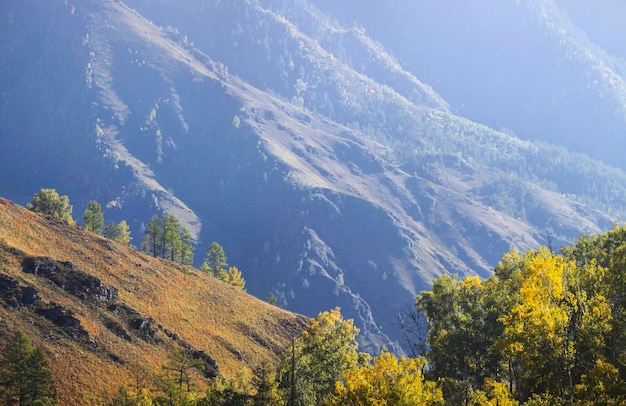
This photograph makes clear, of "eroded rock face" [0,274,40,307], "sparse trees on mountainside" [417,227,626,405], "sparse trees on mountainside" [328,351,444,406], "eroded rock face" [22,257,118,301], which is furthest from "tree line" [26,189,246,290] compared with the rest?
"sparse trees on mountainside" [417,227,626,405]

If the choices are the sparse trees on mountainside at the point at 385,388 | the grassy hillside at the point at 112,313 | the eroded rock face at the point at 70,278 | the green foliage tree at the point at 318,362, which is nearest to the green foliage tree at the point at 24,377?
the grassy hillside at the point at 112,313

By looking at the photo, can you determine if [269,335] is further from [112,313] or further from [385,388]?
[385,388]

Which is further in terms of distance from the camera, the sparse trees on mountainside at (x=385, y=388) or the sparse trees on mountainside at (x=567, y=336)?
the sparse trees on mountainside at (x=385, y=388)

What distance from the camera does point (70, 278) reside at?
88.2 m

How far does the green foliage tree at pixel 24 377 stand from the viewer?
55875 millimetres

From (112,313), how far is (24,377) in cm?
3174

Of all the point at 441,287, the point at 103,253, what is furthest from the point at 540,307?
the point at 103,253

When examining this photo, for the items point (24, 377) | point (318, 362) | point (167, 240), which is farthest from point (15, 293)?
point (167, 240)

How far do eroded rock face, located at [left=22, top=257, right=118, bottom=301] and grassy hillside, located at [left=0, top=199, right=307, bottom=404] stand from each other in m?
0.16

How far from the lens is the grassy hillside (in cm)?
7406

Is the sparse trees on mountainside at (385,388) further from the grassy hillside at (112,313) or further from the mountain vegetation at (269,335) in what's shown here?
the grassy hillside at (112,313)

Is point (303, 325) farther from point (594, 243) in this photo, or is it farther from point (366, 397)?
point (366, 397)

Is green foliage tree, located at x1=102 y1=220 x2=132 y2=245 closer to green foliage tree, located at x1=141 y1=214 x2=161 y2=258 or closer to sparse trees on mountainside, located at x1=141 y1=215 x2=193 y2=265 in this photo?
green foliage tree, located at x1=141 y1=214 x2=161 y2=258

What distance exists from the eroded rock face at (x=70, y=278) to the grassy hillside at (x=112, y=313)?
0.16 meters
